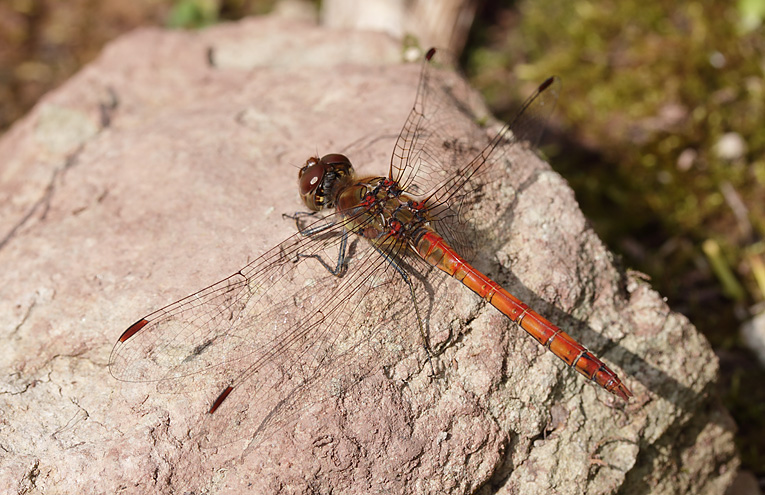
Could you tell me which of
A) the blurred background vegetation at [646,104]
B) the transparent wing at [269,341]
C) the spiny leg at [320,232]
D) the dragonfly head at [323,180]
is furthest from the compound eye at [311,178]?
the blurred background vegetation at [646,104]

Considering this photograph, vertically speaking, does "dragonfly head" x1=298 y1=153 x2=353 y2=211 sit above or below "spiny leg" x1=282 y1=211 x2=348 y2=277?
above

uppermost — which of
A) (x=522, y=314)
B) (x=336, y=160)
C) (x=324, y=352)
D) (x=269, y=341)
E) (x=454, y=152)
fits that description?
(x=336, y=160)

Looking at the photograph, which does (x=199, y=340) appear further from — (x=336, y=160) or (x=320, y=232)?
(x=336, y=160)

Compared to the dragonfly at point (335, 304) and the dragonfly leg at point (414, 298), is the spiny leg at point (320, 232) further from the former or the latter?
the dragonfly leg at point (414, 298)

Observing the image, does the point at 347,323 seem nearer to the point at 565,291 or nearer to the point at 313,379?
the point at 313,379

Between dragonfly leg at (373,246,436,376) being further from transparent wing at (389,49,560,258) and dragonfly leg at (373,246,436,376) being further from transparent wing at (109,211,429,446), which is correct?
transparent wing at (389,49,560,258)

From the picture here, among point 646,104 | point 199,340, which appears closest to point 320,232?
point 199,340

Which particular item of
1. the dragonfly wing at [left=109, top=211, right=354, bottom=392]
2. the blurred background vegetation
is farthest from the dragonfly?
the blurred background vegetation
